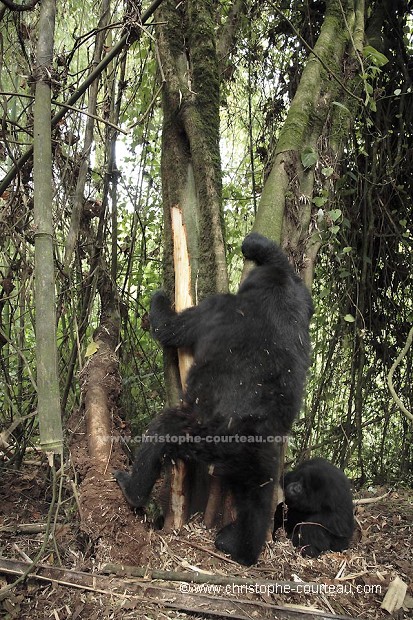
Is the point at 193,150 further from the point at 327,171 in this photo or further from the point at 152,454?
the point at 152,454

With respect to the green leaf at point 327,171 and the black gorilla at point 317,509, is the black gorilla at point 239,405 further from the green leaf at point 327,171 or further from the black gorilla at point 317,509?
the green leaf at point 327,171

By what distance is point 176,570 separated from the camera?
3291mm

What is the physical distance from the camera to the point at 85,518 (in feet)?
11.3

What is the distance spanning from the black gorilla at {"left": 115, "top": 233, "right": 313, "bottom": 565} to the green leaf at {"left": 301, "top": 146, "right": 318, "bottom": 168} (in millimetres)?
1086

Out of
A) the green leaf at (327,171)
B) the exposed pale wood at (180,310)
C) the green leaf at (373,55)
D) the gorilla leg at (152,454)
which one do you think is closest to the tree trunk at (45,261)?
the gorilla leg at (152,454)

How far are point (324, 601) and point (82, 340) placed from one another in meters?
2.38

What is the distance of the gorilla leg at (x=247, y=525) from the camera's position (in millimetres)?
3469

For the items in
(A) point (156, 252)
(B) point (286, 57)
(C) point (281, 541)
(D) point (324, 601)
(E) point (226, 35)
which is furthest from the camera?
Result: (B) point (286, 57)

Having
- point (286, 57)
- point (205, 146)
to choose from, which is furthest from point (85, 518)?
point (286, 57)

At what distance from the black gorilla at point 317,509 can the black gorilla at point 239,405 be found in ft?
2.76

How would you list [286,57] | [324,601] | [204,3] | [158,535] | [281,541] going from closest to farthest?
[324,601] → [158,535] → [281,541] → [204,3] → [286,57]

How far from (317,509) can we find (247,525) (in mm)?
1306

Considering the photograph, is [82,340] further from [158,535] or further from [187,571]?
[187,571]

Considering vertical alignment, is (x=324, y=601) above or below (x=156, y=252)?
below
